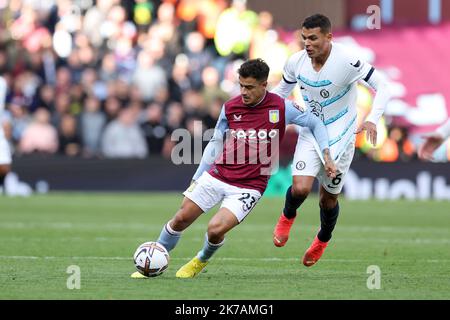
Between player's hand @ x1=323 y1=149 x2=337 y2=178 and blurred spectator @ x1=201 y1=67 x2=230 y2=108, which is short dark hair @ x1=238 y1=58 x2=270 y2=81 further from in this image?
blurred spectator @ x1=201 y1=67 x2=230 y2=108

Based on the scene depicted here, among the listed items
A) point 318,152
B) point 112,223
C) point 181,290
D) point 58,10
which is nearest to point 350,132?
point 318,152

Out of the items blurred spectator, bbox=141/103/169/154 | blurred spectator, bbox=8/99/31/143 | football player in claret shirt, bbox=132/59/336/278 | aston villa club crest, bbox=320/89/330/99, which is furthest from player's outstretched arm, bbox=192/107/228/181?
blurred spectator, bbox=8/99/31/143

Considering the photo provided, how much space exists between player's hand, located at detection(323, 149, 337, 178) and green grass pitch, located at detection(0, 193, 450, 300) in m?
0.95

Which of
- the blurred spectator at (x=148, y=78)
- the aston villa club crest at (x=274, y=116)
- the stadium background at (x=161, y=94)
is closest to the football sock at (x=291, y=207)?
the aston villa club crest at (x=274, y=116)

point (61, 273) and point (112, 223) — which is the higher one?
point (61, 273)

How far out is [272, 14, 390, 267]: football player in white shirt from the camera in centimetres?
1071

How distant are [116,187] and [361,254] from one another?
10556mm

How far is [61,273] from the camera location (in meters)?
10.5

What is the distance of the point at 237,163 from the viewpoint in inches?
405

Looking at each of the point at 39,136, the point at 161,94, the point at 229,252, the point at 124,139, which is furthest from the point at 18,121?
the point at 229,252

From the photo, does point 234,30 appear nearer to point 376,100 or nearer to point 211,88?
point 211,88

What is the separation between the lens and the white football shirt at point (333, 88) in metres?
10.8

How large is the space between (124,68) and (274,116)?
1350cm

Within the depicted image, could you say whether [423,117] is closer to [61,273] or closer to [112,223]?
[112,223]
